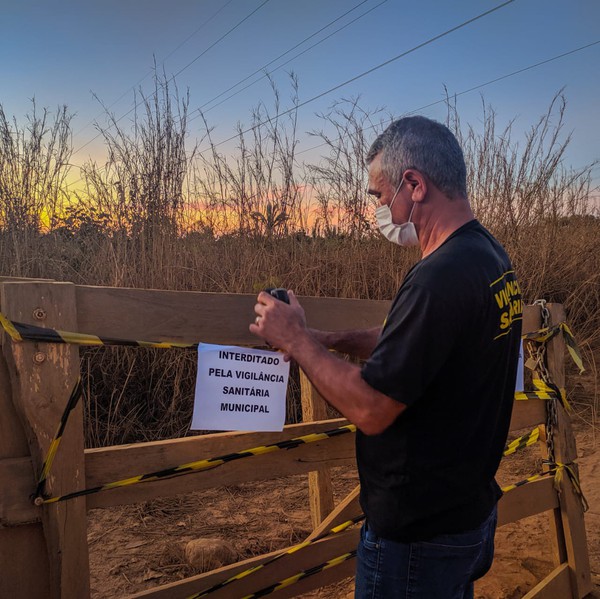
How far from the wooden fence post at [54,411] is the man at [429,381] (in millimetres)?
511

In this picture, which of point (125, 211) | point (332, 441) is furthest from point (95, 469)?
point (125, 211)

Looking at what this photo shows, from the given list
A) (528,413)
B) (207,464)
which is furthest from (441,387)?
(528,413)

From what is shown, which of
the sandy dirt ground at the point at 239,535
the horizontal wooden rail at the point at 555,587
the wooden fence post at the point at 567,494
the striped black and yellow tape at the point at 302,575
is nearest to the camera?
the striped black and yellow tape at the point at 302,575

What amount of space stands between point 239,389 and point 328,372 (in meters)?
0.50

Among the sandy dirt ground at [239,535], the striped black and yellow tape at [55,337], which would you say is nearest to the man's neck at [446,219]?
the striped black and yellow tape at [55,337]

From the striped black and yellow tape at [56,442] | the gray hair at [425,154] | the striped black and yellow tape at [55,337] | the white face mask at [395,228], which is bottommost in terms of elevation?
the striped black and yellow tape at [56,442]

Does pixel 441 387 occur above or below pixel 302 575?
above

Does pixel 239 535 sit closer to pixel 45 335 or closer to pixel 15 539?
pixel 15 539

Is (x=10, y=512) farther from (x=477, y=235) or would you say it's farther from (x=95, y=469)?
(x=477, y=235)

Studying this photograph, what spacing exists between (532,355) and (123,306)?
6.89ft

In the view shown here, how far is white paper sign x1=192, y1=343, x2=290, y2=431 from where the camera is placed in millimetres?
1652

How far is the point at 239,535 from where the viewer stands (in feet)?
11.7

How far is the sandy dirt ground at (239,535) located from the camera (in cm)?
310

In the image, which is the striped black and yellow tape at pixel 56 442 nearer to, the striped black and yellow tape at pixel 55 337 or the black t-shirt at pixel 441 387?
the striped black and yellow tape at pixel 55 337
